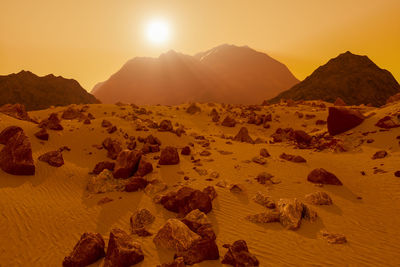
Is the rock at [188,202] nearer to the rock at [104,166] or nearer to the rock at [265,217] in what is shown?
the rock at [265,217]

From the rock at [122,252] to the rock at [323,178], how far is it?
535cm

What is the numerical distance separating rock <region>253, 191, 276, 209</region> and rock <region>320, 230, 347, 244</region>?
4.51 ft

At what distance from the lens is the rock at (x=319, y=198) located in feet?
19.9

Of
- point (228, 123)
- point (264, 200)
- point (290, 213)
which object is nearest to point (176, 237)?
point (290, 213)

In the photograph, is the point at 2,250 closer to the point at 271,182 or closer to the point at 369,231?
the point at 271,182

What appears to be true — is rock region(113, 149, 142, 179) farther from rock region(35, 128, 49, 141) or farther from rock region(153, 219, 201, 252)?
rock region(35, 128, 49, 141)

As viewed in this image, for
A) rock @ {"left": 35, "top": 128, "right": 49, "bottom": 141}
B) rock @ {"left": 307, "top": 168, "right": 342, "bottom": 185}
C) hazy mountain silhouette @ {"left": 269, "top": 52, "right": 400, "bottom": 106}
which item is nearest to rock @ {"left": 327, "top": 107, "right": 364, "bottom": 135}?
rock @ {"left": 307, "top": 168, "right": 342, "bottom": 185}

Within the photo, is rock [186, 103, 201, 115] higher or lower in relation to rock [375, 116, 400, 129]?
higher

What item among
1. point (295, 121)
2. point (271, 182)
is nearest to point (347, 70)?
point (295, 121)

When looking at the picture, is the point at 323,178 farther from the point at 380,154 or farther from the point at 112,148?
the point at 112,148

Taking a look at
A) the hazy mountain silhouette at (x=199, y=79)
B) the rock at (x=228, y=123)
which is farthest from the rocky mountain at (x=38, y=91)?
the rock at (x=228, y=123)

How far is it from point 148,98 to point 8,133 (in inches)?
2767

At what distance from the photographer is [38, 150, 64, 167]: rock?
8.31 meters

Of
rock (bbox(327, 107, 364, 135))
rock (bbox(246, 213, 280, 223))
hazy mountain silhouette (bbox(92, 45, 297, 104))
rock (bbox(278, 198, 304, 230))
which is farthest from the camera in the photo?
hazy mountain silhouette (bbox(92, 45, 297, 104))
